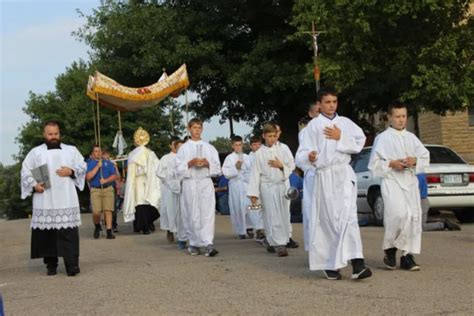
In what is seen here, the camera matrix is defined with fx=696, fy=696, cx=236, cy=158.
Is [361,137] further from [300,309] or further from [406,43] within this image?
[406,43]

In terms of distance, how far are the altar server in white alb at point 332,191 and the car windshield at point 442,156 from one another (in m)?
6.83

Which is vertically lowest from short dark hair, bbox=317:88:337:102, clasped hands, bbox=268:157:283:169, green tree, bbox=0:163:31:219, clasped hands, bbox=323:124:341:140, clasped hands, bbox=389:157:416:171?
green tree, bbox=0:163:31:219

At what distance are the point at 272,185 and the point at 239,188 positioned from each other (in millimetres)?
3481

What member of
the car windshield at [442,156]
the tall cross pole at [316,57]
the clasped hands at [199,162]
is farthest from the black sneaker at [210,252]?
the tall cross pole at [316,57]

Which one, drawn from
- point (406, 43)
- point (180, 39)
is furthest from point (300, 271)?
point (180, 39)

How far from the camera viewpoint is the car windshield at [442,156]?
539 inches

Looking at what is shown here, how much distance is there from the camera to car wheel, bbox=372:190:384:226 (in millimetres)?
13508

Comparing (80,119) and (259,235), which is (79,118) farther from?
(259,235)

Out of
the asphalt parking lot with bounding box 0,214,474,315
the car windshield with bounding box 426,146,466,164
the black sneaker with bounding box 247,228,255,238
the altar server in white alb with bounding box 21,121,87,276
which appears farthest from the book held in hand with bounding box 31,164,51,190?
the car windshield with bounding box 426,146,466,164

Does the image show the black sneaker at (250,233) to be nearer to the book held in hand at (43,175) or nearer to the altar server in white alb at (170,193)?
the altar server in white alb at (170,193)

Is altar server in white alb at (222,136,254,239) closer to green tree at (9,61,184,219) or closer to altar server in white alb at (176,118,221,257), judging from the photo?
altar server in white alb at (176,118,221,257)

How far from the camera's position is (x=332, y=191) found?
723 centimetres

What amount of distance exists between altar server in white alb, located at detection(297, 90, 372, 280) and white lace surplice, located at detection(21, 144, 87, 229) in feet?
9.87

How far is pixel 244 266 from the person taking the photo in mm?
8422
